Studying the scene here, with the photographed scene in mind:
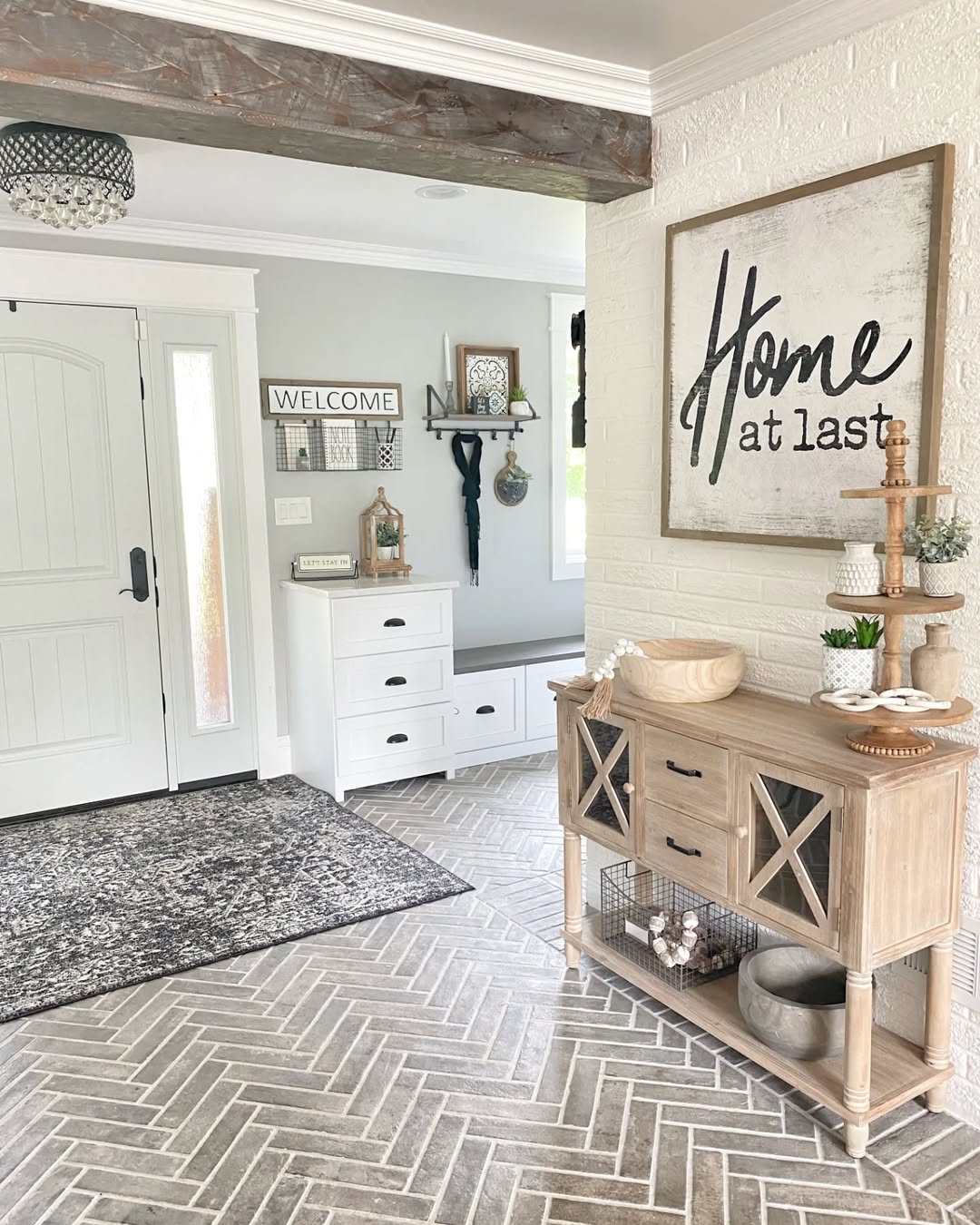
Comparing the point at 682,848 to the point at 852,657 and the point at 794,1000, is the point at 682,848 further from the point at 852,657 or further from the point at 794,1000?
the point at 852,657

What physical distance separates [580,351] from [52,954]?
3543mm

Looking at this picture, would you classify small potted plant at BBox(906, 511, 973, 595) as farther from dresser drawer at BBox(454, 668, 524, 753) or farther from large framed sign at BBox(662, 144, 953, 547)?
dresser drawer at BBox(454, 668, 524, 753)

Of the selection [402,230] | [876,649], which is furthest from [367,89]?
[402,230]

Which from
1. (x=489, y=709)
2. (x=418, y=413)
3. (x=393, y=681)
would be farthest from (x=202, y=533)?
(x=489, y=709)

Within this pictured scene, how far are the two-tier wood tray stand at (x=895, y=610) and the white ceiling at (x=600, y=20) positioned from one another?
1.14 metres

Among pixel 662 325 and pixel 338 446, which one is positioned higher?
pixel 662 325

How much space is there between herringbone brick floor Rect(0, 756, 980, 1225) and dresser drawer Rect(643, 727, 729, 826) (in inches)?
27.7

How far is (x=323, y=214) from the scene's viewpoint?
425 cm

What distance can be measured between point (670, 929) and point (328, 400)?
3159 millimetres

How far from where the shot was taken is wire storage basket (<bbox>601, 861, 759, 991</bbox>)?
268 cm

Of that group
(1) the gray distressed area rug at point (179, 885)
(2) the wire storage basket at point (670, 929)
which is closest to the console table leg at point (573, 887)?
(2) the wire storage basket at point (670, 929)

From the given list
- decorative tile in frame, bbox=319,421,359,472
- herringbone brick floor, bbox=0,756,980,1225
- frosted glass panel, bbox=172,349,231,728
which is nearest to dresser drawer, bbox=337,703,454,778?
frosted glass panel, bbox=172,349,231,728

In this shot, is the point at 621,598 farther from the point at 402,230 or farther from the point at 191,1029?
the point at 402,230

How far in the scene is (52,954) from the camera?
3.18 meters
